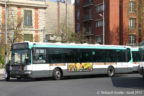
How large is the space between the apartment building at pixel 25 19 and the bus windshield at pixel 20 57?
20112 millimetres

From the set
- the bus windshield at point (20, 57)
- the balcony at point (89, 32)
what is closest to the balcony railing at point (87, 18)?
the balcony at point (89, 32)

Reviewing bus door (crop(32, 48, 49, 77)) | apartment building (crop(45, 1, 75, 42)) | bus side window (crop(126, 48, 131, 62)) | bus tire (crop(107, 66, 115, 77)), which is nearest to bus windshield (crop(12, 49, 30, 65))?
bus door (crop(32, 48, 49, 77))

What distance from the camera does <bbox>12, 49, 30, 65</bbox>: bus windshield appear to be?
803 inches

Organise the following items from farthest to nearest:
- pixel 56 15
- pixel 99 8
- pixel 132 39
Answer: pixel 56 15, pixel 99 8, pixel 132 39

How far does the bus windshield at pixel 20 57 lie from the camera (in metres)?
20.4

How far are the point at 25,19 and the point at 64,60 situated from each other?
2519 cm

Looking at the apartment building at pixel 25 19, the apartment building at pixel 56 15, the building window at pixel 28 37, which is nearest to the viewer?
the apartment building at pixel 25 19

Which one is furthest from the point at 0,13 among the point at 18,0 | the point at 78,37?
the point at 78,37

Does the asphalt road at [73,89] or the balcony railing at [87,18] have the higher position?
the balcony railing at [87,18]

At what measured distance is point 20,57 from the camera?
68.4ft

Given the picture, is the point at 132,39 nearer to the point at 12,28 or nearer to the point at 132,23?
the point at 132,23

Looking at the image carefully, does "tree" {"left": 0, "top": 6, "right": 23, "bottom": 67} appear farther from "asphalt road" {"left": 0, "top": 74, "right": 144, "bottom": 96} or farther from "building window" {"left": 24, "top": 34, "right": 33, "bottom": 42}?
"asphalt road" {"left": 0, "top": 74, "right": 144, "bottom": 96}

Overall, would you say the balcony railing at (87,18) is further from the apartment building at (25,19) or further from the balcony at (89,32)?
the apartment building at (25,19)

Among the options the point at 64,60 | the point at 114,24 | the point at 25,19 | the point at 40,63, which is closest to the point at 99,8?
the point at 114,24
